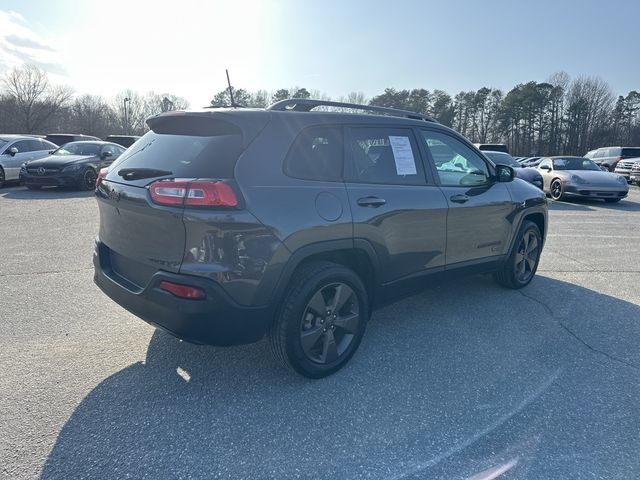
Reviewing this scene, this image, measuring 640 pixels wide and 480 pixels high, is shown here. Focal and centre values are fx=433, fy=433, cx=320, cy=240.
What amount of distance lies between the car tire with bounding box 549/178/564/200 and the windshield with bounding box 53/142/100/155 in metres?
14.6

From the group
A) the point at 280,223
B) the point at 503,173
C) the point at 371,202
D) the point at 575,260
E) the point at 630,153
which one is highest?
the point at 630,153

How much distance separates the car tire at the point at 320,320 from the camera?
2.72 metres

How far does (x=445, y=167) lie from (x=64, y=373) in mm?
3341

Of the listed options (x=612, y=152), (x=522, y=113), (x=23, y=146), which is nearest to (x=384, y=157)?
(x=23, y=146)

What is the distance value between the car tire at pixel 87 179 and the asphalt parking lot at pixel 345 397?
9.27 m

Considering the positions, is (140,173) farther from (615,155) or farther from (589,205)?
(615,155)

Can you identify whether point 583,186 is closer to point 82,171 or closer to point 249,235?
point 249,235

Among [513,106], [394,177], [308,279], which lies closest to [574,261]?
[394,177]

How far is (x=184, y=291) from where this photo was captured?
242 centimetres

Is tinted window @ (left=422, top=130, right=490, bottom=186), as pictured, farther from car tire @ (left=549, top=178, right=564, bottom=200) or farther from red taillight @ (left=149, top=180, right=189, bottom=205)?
car tire @ (left=549, top=178, right=564, bottom=200)

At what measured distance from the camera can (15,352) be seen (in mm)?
3180

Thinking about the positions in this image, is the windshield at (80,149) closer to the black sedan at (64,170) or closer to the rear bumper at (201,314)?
the black sedan at (64,170)

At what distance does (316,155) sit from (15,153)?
14.5 meters

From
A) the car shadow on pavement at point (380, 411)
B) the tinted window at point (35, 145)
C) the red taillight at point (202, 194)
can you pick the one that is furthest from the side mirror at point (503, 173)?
the tinted window at point (35, 145)
